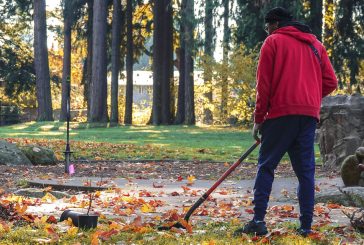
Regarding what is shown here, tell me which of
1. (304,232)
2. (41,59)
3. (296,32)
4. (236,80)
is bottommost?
(304,232)

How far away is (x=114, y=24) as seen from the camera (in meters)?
41.0

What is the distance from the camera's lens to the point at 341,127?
14.6 meters

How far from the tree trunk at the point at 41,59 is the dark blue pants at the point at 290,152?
1454 inches

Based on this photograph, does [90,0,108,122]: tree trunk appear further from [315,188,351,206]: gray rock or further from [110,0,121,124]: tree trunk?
[315,188,351,206]: gray rock

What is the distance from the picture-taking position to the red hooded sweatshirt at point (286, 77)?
596cm

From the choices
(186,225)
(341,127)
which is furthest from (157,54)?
(186,225)

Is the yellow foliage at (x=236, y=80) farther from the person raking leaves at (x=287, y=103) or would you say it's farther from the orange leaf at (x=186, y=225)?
the person raking leaves at (x=287, y=103)

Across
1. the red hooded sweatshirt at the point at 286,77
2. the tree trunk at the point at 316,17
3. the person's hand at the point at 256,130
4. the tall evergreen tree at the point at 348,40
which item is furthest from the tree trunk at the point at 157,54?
the red hooded sweatshirt at the point at 286,77

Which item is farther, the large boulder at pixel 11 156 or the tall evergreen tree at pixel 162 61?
the tall evergreen tree at pixel 162 61

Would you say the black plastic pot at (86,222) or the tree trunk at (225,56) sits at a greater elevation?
the tree trunk at (225,56)

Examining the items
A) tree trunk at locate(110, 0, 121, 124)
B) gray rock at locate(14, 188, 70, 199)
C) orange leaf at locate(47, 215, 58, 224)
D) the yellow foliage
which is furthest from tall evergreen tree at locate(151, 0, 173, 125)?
orange leaf at locate(47, 215, 58, 224)

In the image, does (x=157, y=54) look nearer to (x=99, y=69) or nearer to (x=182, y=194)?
(x=99, y=69)

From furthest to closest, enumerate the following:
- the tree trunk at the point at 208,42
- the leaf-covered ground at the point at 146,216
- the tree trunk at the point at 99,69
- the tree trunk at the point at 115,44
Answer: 1. the tree trunk at the point at 115,44
2. the tree trunk at the point at 99,69
3. the tree trunk at the point at 208,42
4. the leaf-covered ground at the point at 146,216

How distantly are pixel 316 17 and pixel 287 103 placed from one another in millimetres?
24293
